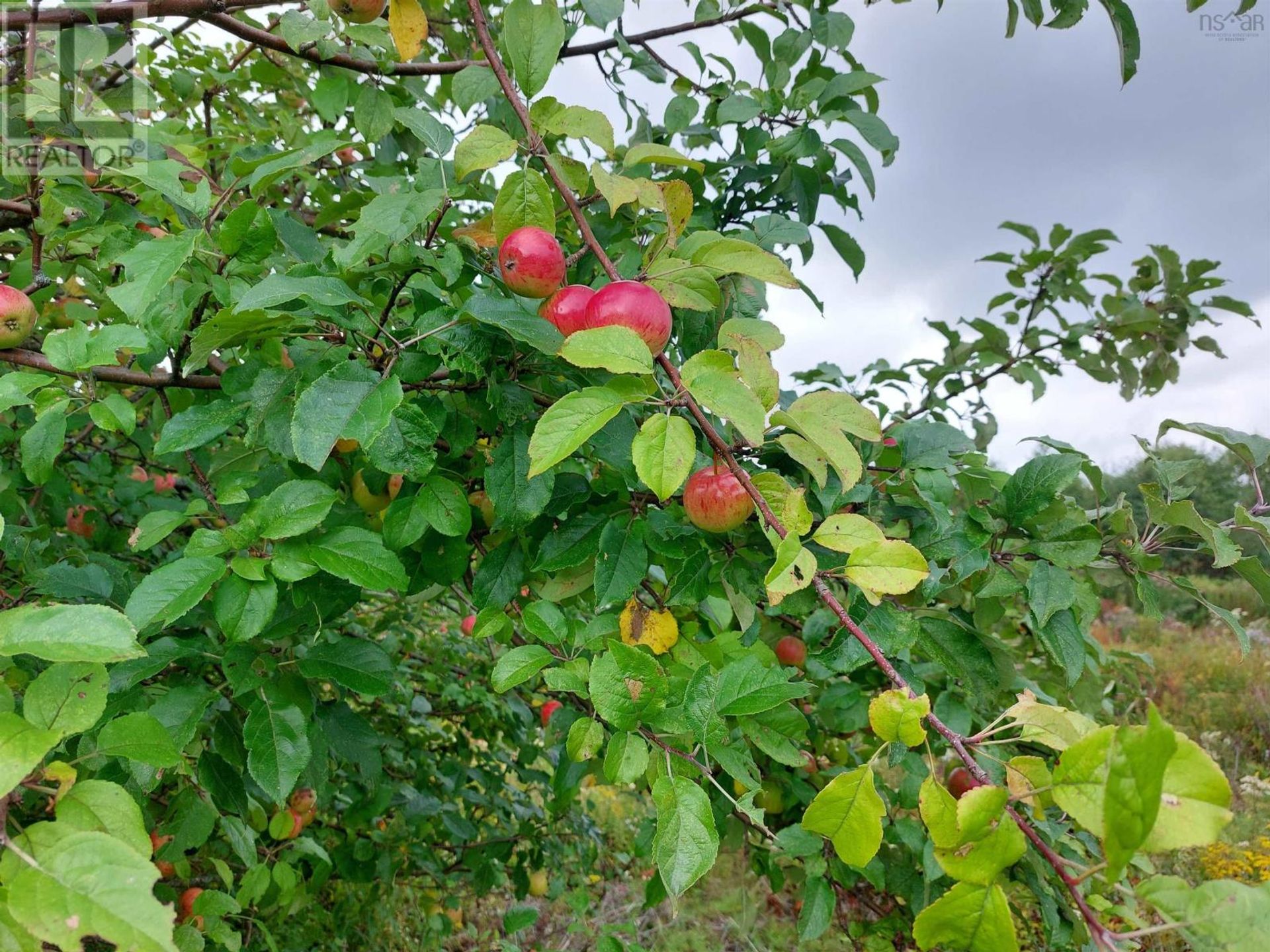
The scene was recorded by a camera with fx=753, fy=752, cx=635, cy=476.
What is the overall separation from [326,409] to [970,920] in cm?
65

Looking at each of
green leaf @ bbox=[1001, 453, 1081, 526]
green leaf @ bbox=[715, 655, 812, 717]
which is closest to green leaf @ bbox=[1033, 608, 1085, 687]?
green leaf @ bbox=[1001, 453, 1081, 526]

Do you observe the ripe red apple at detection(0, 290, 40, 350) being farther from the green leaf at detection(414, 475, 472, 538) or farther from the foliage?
the green leaf at detection(414, 475, 472, 538)

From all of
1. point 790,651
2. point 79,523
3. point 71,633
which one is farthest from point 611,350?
point 79,523

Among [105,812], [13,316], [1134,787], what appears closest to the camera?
[1134,787]

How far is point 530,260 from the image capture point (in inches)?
33.1

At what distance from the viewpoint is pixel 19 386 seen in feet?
2.61

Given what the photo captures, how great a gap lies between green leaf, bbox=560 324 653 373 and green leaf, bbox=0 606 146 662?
38cm

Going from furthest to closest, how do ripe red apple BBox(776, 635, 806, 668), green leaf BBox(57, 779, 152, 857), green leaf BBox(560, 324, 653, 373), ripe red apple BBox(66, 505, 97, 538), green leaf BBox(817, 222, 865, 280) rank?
1. ripe red apple BBox(66, 505, 97, 538)
2. ripe red apple BBox(776, 635, 806, 668)
3. green leaf BBox(817, 222, 865, 280)
4. green leaf BBox(560, 324, 653, 373)
5. green leaf BBox(57, 779, 152, 857)

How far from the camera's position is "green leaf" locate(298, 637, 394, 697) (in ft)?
2.97

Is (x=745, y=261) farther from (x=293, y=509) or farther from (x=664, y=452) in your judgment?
(x=293, y=509)

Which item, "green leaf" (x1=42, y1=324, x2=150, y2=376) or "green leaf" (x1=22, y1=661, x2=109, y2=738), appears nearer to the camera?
"green leaf" (x1=22, y1=661, x2=109, y2=738)

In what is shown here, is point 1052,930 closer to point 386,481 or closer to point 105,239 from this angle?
point 386,481

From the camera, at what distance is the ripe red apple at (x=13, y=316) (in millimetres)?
1085

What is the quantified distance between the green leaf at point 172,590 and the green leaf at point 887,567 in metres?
0.62
